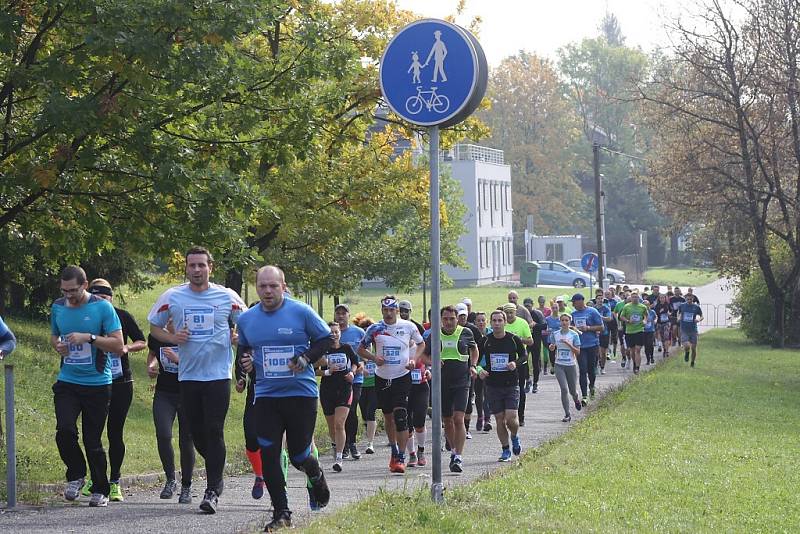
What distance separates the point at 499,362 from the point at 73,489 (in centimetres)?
613

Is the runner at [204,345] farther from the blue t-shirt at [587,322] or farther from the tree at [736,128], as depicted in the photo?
the tree at [736,128]

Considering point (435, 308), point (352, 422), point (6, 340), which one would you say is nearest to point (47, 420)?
point (352, 422)

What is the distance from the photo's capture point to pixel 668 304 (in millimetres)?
37625

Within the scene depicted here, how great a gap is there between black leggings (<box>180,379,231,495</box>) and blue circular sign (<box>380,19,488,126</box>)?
2.75 meters

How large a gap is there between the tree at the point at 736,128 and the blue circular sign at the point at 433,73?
2957 centimetres

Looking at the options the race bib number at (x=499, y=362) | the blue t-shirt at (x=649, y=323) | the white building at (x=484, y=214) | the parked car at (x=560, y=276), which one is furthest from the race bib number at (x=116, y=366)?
the parked car at (x=560, y=276)

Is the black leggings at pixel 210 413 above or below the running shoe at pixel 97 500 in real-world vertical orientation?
above

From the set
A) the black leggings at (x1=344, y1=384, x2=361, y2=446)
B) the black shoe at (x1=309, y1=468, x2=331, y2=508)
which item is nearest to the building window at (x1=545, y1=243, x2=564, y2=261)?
the black leggings at (x1=344, y1=384, x2=361, y2=446)

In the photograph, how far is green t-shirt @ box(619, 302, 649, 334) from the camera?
2983 centimetres

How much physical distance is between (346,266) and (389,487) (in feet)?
52.9

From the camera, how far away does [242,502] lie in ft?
37.5

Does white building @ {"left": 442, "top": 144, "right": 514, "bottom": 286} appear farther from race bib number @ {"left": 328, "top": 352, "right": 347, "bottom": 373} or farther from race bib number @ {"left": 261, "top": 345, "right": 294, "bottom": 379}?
race bib number @ {"left": 261, "top": 345, "right": 294, "bottom": 379}

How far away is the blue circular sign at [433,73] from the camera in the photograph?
8.31 m

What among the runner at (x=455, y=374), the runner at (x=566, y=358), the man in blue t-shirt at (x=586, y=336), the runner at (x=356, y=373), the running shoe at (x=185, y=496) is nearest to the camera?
the running shoe at (x=185, y=496)
